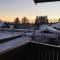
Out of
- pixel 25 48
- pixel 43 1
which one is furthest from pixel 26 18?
pixel 25 48

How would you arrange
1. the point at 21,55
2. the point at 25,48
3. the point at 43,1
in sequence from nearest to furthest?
the point at 21,55, the point at 25,48, the point at 43,1

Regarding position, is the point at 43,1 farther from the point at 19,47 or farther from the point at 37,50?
the point at 19,47

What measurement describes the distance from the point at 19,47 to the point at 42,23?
180 inches

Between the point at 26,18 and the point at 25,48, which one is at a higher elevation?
the point at 26,18

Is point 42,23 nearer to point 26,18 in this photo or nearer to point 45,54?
point 26,18

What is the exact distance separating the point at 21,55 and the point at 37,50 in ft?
1.30

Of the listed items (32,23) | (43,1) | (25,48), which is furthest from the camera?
(32,23)

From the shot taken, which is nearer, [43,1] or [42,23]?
[43,1]

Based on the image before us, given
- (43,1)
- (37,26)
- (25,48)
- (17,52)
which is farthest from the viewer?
(37,26)

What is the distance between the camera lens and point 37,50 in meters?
4.29

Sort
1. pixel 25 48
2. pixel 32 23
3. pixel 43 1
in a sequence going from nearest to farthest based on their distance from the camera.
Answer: pixel 25 48 → pixel 43 1 → pixel 32 23

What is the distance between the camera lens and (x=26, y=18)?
8.45m

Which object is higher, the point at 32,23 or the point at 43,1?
the point at 43,1

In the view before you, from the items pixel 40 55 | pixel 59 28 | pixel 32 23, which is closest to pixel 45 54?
pixel 40 55
